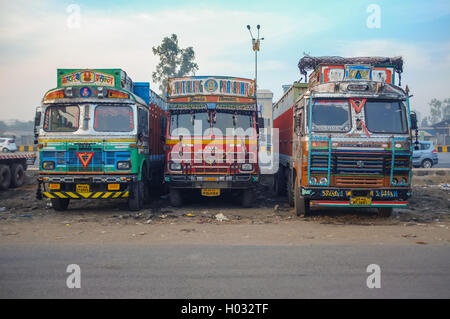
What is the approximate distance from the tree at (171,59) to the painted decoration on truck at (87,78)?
126 ft

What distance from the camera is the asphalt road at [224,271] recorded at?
14.5 ft

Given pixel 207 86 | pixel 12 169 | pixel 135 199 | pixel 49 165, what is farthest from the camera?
pixel 12 169

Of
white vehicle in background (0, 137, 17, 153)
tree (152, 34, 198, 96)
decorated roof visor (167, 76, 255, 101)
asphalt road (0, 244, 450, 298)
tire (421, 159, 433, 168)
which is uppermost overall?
tree (152, 34, 198, 96)

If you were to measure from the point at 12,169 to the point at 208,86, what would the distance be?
30.4 ft

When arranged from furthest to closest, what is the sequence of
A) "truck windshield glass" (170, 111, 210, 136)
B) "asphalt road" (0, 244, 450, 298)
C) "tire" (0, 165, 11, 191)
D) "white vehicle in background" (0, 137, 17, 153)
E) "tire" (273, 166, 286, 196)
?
"white vehicle in background" (0, 137, 17, 153) → "tire" (0, 165, 11, 191) → "tire" (273, 166, 286, 196) → "truck windshield glass" (170, 111, 210, 136) → "asphalt road" (0, 244, 450, 298)

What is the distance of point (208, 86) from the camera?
11.0m

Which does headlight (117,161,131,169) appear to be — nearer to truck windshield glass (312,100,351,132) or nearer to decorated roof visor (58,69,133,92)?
decorated roof visor (58,69,133,92)

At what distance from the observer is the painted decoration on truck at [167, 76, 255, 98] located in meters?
11.0

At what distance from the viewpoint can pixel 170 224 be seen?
29.3 ft

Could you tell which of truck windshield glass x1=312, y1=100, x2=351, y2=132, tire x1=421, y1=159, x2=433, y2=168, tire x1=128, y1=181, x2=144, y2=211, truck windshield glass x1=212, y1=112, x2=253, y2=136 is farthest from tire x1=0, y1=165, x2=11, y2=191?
tire x1=421, y1=159, x2=433, y2=168

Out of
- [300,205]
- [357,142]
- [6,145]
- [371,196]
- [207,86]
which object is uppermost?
[207,86]

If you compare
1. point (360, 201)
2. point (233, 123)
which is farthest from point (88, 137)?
point (360, 201)

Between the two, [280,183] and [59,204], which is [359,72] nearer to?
[280,183]

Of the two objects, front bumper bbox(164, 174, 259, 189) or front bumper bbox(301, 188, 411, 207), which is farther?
front bumper bbox(164, 174, 259, 189)
